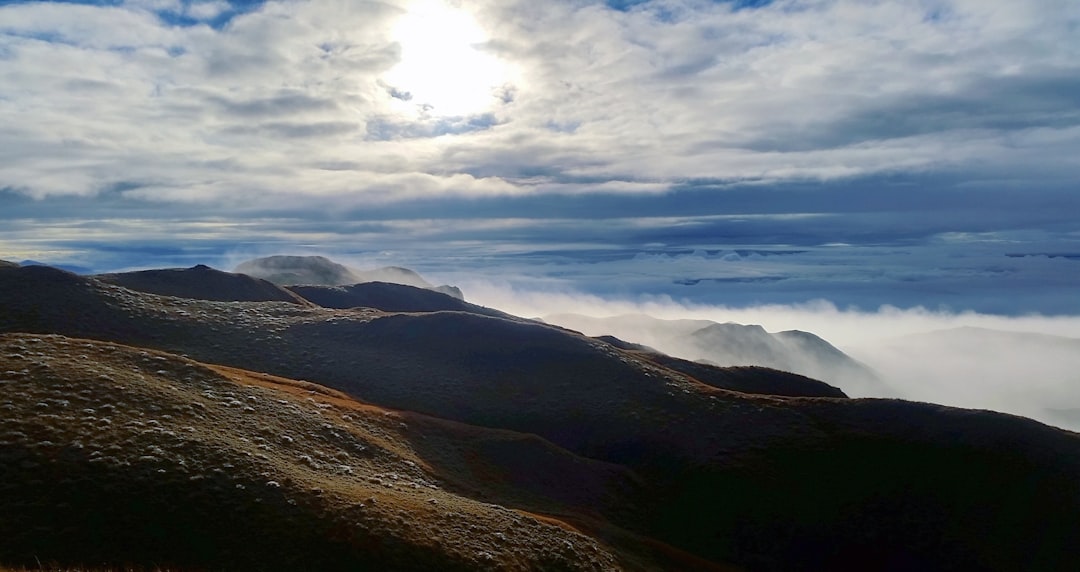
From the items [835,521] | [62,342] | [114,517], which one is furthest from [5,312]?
[835,521]

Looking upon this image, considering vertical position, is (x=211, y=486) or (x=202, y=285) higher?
(x=202, y=285)

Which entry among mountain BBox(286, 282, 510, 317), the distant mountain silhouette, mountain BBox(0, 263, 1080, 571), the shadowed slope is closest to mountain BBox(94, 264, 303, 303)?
mountain BBox(286, 282, 510, 317)

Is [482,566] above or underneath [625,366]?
underneath

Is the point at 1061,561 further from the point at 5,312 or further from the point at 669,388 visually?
the point at 5,312

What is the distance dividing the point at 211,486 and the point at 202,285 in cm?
9753

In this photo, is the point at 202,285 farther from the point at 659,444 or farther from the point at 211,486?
the point at 211,486

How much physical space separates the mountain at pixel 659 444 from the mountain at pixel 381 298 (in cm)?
5976

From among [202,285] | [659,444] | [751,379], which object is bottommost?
[659,444]

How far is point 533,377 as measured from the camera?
71.4m

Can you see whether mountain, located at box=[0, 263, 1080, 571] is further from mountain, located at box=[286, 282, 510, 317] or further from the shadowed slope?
mountain, located at box=[286, 282, 510, 317]

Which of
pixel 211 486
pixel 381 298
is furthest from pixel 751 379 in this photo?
pixel 381 298

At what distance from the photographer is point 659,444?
5853 cm

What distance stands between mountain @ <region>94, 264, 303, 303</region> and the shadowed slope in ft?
223

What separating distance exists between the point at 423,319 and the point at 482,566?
56331mm
